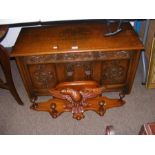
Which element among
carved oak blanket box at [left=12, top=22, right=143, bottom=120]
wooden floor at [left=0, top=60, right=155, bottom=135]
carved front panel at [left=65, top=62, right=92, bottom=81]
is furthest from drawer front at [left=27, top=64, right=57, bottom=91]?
wooden floor at [left=0, top=60, right=155, bottom=135]

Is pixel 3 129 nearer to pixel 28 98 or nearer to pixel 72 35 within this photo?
pixel 28 98

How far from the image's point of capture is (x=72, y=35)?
1.41 metres

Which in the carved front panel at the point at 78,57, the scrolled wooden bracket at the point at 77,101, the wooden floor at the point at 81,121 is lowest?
the wooden floor at the point at 81,121

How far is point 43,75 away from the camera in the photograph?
4.83 ft

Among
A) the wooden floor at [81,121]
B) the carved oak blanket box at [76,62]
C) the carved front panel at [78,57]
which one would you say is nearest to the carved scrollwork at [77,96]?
the carved oak blanket box at [76,62]

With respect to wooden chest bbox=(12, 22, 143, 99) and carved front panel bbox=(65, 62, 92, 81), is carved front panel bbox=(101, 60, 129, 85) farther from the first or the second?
carved front panel bbox=(65, 62, 92, 81)

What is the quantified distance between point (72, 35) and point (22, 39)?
371 mm

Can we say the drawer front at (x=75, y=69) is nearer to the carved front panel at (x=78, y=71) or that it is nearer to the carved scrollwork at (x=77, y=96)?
the carved front panel at (x=78, y=71)

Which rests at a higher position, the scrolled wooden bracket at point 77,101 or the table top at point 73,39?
the table top at point 73,39

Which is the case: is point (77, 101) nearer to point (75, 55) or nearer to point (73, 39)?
point (75, 55)

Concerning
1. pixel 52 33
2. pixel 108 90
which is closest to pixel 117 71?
pixel 108 90

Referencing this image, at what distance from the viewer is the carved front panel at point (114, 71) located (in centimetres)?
141

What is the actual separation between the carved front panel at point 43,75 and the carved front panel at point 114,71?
1.28 feet

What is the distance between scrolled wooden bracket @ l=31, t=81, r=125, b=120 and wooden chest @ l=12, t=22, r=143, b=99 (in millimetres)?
156
